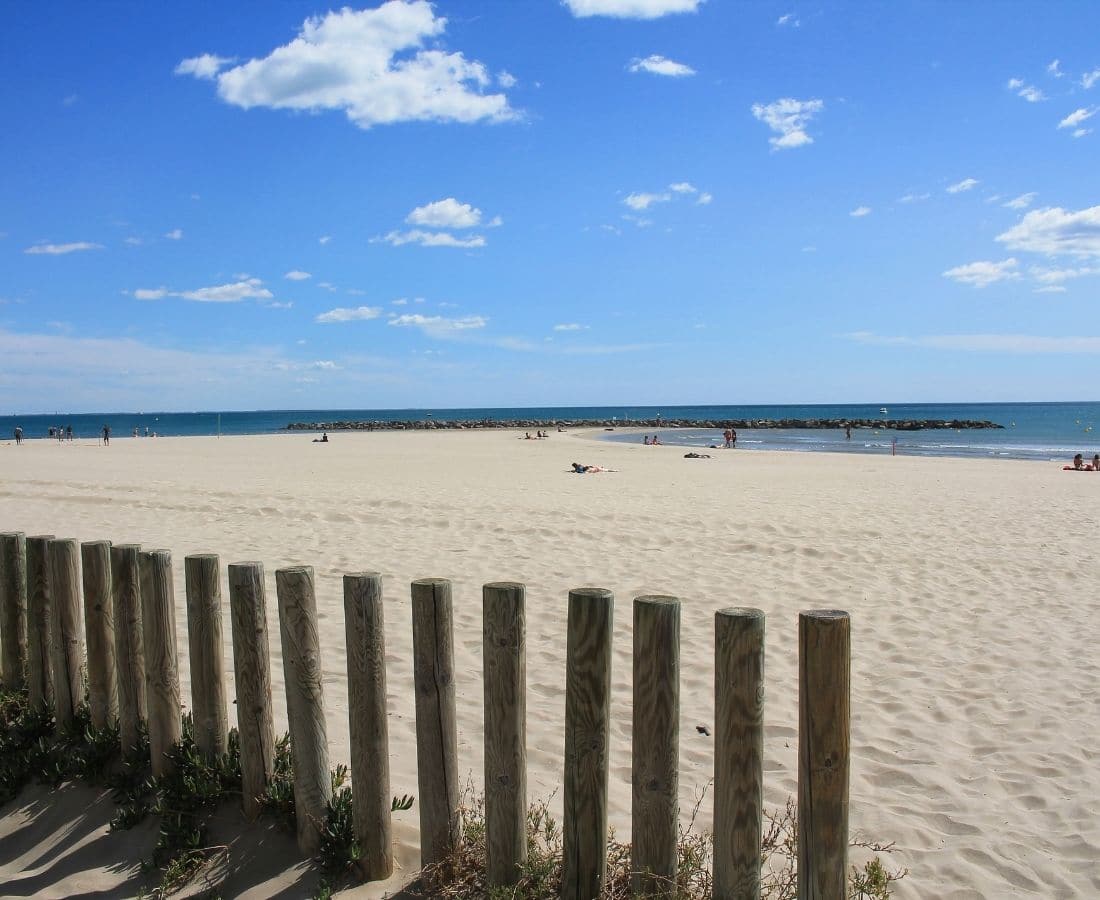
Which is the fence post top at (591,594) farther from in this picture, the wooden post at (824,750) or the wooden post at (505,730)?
the wooden post at (824,750)

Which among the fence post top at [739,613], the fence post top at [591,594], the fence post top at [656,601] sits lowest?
the fence post top at [739,613]

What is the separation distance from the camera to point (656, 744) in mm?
2412

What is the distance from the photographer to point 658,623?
236 cm

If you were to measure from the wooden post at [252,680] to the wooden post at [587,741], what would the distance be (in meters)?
1.24

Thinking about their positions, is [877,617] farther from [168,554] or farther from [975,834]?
[168,554]

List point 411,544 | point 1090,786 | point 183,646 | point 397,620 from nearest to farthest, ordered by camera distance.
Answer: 1. point 1090,786
2. point 183,646
3. point 397,620
4. point 411,544

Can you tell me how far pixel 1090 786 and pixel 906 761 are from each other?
2.69ft

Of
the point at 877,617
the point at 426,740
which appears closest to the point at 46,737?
the point at 426,740

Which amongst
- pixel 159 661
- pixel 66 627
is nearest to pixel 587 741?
pixel 159 661

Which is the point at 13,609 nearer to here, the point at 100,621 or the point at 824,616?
the point at 100,621

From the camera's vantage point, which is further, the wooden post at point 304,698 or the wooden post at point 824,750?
the wooden post at point 304,698

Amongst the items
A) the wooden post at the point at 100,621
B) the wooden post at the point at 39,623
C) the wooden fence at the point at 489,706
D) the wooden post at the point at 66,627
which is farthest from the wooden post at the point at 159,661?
the wooden post at the point at 39,623

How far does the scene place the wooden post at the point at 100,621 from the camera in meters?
3.50

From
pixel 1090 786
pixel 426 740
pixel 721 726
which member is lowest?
pixel 1090 786
